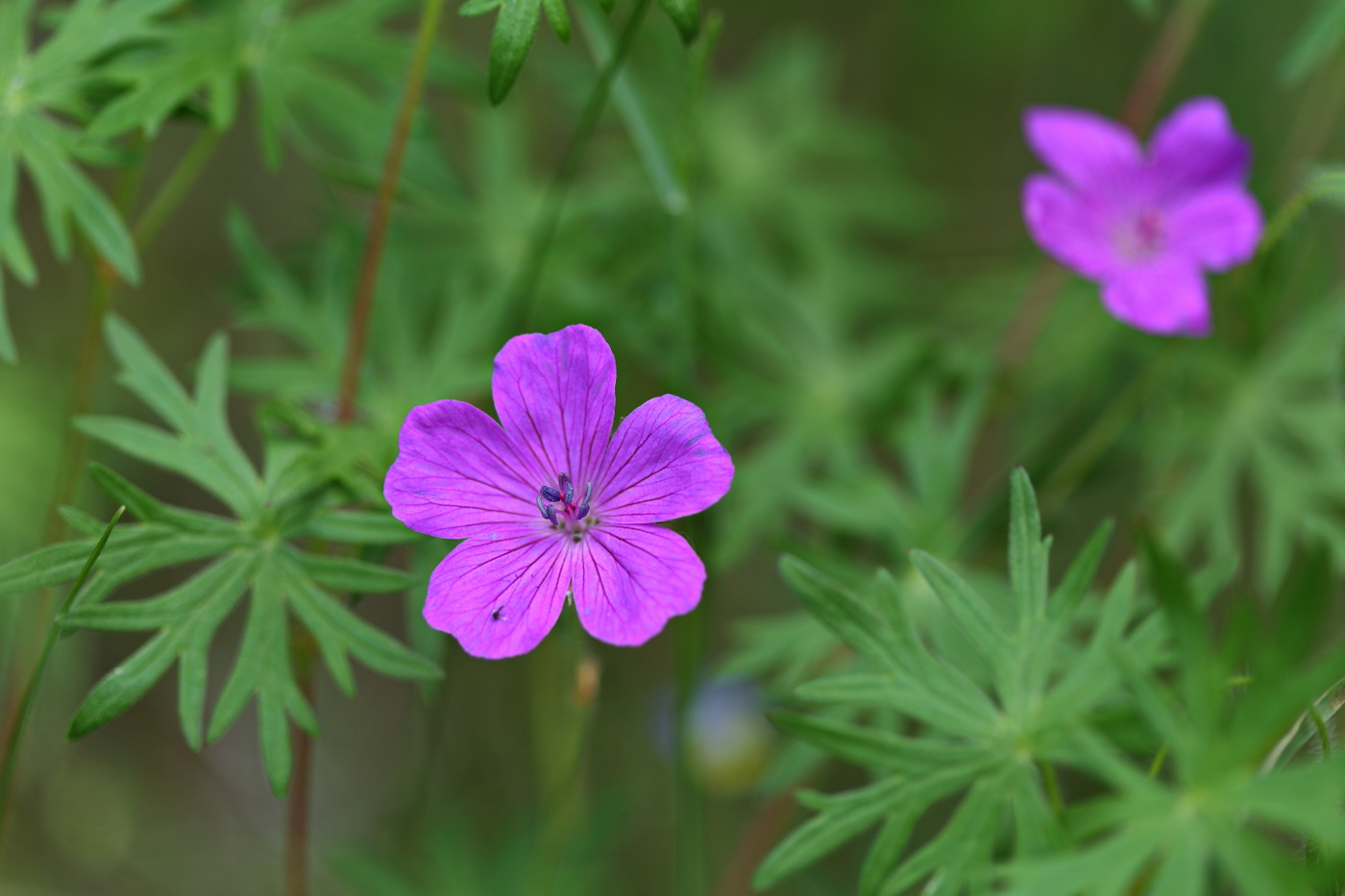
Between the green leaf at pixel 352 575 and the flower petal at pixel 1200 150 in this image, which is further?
the flower petal at pixel 1200 150

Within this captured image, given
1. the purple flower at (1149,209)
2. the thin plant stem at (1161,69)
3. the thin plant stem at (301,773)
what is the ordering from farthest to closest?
the thin plant stem at (1161,69)
the purple flower at (1149,209)
the thin plant stem at (301,773)

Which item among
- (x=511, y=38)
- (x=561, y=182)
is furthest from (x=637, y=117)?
(x=511, y=38)

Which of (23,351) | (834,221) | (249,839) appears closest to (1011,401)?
(834,221)

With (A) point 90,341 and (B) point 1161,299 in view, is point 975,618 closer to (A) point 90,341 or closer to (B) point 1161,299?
(B) point 1161,299

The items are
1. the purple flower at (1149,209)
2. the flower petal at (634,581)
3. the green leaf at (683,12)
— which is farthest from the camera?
the purple flower at (1149,209)

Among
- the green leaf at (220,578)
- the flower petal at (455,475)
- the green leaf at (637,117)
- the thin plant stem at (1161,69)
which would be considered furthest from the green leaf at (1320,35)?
the green leaf at (220,578)

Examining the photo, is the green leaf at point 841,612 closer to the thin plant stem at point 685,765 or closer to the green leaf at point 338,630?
the green leaf at point 338,630
